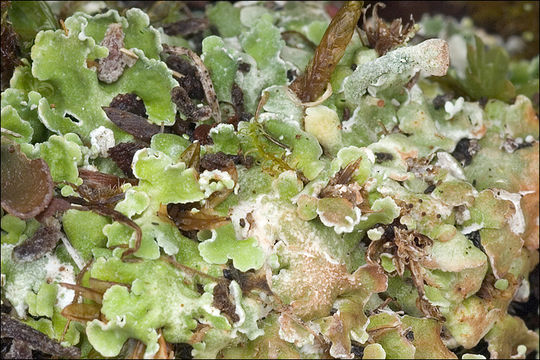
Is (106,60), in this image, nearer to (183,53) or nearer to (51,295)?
(183,53)

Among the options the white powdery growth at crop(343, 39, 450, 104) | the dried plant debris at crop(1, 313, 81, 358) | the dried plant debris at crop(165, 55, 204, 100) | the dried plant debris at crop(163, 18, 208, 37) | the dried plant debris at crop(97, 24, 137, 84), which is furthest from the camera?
the dried plant debris at crop(163, 18, 208, 37)

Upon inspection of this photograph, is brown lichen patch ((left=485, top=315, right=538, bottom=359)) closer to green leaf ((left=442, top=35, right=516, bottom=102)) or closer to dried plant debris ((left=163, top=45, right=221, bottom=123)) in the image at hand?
green leaf ((left=442, top=35, right=516, bottom=102))

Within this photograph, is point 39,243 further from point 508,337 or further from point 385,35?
point 508,337

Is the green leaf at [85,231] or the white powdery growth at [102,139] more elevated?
the white powdery growth at [102,139]

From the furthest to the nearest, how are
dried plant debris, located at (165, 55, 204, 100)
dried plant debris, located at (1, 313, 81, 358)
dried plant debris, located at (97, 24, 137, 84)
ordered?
dried plant debris, located at (165, 55, 204, 100), dried plant debris, located at (97, 24, 137, 84), dried plant debris, located at (1, 313, 81, 358)

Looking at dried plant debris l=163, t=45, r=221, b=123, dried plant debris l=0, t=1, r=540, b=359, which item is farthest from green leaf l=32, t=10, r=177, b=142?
dried plant debris l=163, t=45, r=221, b=123

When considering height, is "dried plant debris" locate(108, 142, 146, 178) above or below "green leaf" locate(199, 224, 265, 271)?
above

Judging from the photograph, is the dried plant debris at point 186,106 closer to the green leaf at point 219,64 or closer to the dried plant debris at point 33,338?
the green leaf at point 219,64

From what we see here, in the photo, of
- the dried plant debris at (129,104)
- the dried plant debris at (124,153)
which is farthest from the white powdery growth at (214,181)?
the dried plant debris at (129,104)
